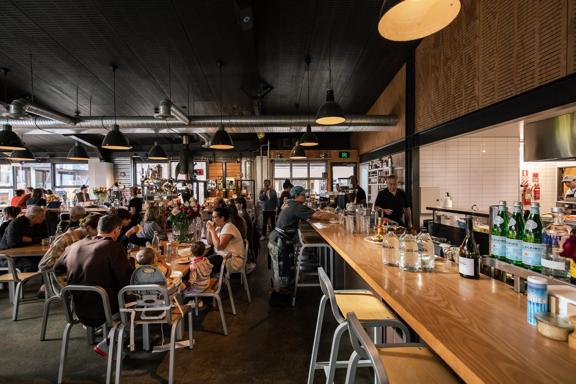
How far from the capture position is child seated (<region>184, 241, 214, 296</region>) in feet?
9.55

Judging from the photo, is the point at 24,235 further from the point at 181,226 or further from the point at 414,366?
the point at 414,366

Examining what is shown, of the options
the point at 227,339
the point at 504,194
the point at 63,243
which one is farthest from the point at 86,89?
the point at 504,194

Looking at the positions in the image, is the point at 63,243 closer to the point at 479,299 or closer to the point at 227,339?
the point at 227,339

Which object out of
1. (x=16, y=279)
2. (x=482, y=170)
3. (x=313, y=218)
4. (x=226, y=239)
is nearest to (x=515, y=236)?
(x=226, y=239)

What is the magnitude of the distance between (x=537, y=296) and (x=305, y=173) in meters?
9.96

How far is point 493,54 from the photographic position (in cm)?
339

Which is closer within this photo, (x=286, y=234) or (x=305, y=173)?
(x=286, y=234)

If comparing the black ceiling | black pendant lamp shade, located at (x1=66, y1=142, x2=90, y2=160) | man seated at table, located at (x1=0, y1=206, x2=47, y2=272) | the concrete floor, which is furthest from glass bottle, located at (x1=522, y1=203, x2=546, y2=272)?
black pendant lamp shade, located at (x1=66, y1=142, x2=90, y2=160)

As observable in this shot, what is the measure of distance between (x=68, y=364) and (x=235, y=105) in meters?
6.23

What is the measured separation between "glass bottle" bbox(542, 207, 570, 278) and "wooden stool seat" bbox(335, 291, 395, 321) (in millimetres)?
859

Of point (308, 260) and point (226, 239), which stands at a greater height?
point (226, 239)

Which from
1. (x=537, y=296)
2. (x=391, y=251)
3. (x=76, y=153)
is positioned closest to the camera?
(x=537, y=296)

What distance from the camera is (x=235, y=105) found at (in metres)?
7.58

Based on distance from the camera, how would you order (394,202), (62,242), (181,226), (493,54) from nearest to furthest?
1. (62,242)
2. (493,54)
3. (181,226)
4. (394,202)
